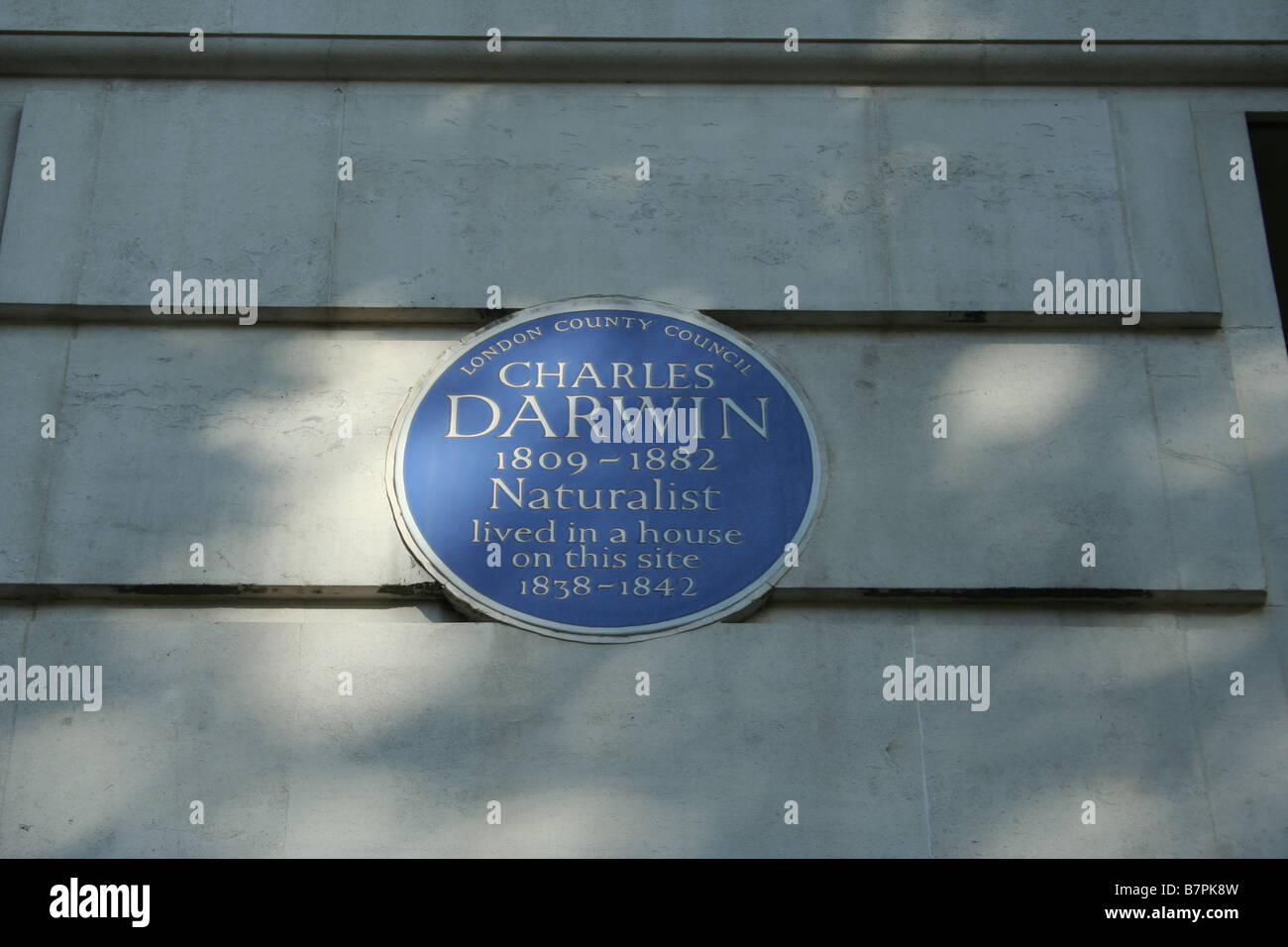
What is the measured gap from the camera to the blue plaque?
7602 millimetres

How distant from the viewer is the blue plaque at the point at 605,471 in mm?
7602

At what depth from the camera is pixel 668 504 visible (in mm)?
7773

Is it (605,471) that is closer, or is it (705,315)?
(605,471)

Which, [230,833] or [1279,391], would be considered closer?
[230,833]

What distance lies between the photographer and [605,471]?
7.86 meters

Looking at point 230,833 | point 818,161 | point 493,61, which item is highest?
point 493,61

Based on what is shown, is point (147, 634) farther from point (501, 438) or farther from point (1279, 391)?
point (1279, 391)

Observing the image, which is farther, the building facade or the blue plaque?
the blue plaque

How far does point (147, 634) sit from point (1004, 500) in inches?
157

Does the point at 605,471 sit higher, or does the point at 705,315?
the point at 705,315

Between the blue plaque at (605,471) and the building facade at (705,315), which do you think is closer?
the building facade at (705,315)
